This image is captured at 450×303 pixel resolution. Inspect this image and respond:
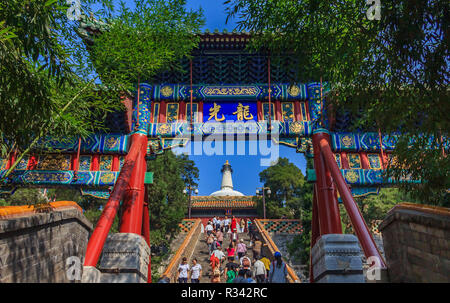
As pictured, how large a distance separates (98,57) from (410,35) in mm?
4326

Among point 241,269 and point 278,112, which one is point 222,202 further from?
point 241,269

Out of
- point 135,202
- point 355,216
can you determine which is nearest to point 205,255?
point 135,202

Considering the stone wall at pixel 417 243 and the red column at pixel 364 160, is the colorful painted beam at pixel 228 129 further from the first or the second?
the stone wall at pixel 417 243

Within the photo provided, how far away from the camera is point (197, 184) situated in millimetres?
26000

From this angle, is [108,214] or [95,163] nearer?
[108,214]

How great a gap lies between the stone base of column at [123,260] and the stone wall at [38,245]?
27.1 inches

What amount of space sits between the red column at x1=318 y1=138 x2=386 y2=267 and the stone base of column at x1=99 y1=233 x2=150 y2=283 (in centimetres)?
367

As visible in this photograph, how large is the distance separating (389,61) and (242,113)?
4997 mm

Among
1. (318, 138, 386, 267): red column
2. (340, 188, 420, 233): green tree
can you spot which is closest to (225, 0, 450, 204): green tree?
(318, 138, 386, 267): red column

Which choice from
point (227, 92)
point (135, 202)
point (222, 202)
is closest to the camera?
point (135, 202)

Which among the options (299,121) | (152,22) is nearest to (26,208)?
(152,22)

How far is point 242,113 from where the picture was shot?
830 centimetres

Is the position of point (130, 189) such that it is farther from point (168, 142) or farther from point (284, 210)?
point (284, 210)

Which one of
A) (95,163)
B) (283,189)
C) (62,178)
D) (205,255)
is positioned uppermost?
(283,189)
